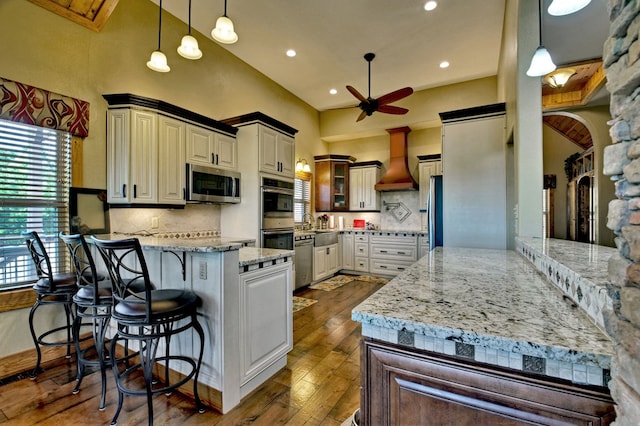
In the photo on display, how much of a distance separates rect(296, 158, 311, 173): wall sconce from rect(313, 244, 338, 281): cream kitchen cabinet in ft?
5.56

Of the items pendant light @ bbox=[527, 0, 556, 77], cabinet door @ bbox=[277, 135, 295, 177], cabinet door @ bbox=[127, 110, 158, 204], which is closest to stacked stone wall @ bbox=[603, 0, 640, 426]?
pendant light @ bbox=[527, 0, 556, 77]

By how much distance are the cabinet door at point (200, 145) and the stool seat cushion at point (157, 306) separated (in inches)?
85.0

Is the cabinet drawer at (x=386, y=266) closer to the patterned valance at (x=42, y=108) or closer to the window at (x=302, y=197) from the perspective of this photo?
the window at (x=302, y=197)

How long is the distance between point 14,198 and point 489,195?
14.9ft

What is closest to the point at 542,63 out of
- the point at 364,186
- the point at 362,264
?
the point at 364,186

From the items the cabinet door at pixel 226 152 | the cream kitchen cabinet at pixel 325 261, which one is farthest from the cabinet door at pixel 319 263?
the cabinet door at pixel 226 152

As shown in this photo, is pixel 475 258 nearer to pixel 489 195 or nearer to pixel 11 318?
pixel 489 195

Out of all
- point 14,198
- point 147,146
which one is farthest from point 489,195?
point 14,198

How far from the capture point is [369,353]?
0.91 meters

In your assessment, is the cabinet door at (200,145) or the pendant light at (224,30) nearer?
the pendant light at (224,30)

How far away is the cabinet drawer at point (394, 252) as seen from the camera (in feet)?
18.0

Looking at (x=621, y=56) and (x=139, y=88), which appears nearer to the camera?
(x=621, y=56)

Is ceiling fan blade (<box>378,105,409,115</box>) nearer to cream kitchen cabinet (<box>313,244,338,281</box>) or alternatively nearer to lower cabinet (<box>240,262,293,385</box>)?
cream kitchen cabinet (<box>313,244,338,281</box>)

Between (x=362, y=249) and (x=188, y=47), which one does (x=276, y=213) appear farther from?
(x=362, y=249)
